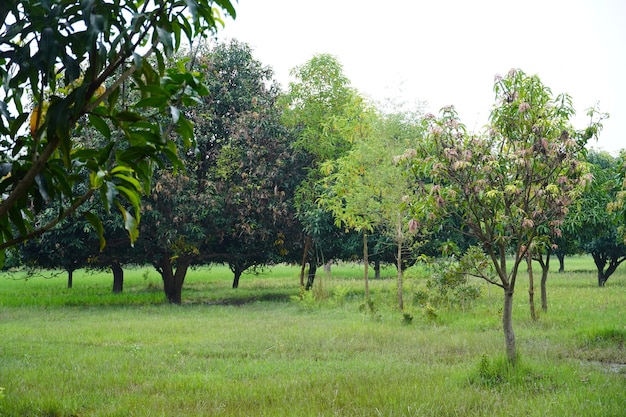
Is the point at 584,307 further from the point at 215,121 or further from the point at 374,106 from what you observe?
the point at 215,121

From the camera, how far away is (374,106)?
18.7m

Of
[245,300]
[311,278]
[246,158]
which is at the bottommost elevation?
[245,300]

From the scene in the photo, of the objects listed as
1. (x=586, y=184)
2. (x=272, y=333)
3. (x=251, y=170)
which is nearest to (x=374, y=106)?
(x=251, y=170)

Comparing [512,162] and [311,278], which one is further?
[311,278]

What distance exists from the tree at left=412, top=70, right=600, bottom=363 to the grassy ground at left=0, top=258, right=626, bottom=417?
4.35ft

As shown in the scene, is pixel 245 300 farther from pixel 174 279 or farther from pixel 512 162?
pixel 512 162

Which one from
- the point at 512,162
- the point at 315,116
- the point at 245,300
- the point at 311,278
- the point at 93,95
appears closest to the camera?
the point at 93,95

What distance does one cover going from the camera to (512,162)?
26.2 feet

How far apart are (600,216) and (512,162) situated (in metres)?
15.7

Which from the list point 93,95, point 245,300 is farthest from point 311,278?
point 93,95

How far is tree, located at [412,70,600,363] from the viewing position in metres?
7.70

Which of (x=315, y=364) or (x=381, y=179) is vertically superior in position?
(x=381, y=179)

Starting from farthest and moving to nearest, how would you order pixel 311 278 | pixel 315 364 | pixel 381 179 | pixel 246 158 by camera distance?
pixel 311 278
pixel 246 158
pixel 381 179
pixel 315 364

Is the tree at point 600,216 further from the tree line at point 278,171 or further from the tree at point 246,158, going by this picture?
the tree at point 246,158
